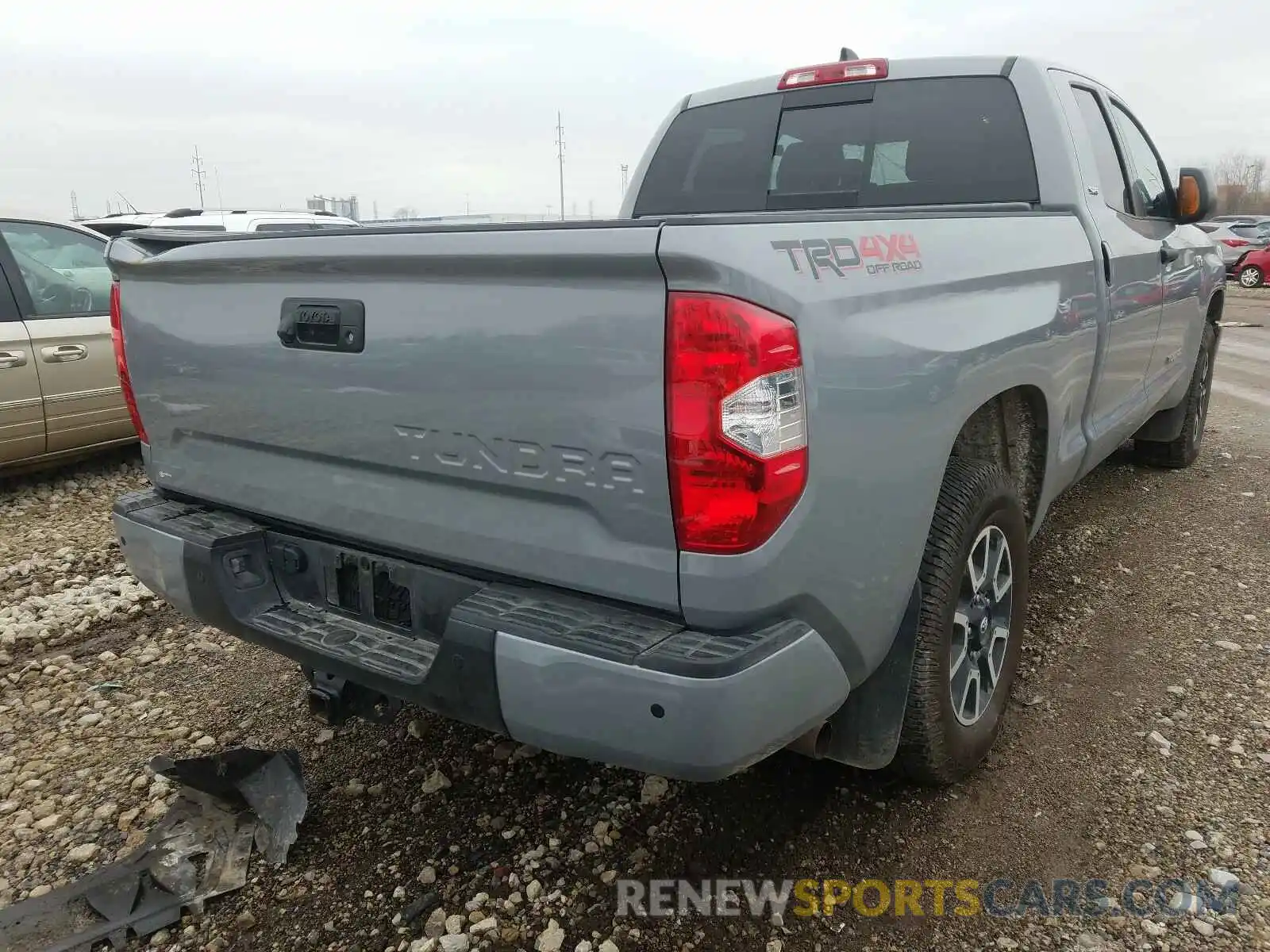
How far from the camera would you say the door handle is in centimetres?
515

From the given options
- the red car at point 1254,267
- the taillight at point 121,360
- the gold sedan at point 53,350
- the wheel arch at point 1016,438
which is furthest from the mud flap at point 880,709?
the red car at point 1254,267

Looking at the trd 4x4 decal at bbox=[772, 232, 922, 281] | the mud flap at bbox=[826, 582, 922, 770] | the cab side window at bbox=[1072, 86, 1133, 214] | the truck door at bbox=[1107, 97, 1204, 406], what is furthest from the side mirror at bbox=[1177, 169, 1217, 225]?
the mud flap at bbox=[826, 582, 922, 770]

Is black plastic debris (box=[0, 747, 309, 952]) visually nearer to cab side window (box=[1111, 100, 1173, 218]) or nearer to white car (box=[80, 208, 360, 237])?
cab side window (box=[1111, 100, 1173, 218])

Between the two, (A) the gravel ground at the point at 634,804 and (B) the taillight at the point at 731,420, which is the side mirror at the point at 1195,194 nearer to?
(A) the gravel ground at the point at 634,804

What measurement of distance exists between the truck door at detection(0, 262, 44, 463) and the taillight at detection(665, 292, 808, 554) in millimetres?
4768

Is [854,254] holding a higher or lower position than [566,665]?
higher

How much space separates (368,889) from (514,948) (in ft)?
1.40

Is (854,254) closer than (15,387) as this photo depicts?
Yes

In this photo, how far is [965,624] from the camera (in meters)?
2.41

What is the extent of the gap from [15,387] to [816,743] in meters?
4.82

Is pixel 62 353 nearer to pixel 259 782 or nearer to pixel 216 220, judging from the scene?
pixel 216 220

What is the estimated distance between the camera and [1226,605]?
3658 millimetres

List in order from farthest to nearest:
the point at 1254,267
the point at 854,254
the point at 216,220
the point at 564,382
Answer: the point at 1254,267 < the point at 216,220 < the point at 854,254 < the point at 564,382

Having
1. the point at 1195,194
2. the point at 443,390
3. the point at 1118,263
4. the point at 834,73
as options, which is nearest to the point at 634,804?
the point at 443,390
